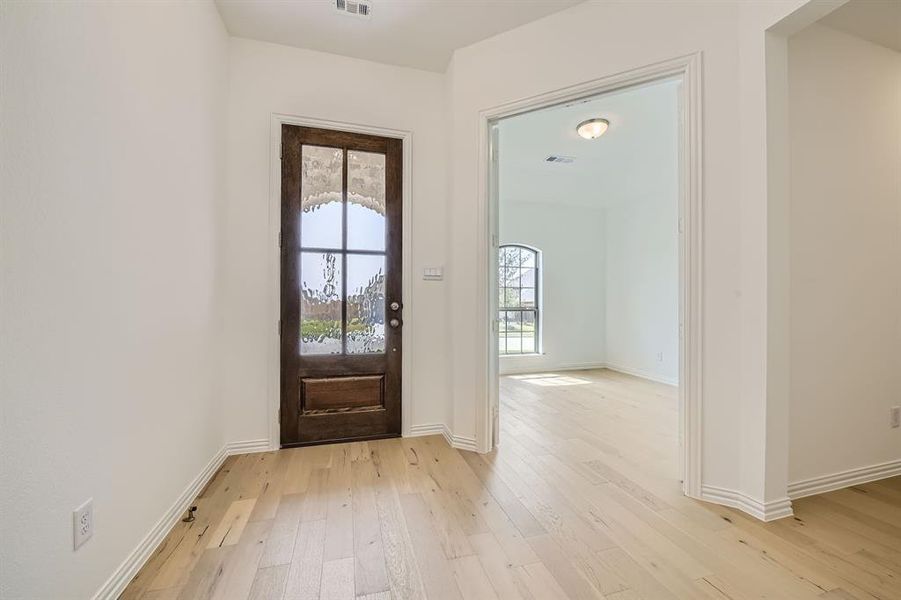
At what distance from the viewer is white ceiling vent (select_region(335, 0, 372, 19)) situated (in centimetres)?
223

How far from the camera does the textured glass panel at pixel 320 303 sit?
267cm

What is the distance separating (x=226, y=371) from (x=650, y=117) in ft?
14.6

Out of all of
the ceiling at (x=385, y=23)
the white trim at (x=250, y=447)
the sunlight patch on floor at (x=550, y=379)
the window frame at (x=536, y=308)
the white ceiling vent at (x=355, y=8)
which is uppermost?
the ceiling at (x=385, y=23)

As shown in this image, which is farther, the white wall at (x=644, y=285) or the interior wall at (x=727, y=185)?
the white wall at (x=644, y=285)

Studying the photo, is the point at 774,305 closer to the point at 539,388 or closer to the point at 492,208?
the point at 492,208

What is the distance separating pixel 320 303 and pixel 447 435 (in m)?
1.38

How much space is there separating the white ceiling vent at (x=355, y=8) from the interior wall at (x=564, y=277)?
353cm

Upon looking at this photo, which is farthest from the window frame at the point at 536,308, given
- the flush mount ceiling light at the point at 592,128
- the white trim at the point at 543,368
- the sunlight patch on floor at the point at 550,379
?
the flush mount ceiling light at the point at 592,128

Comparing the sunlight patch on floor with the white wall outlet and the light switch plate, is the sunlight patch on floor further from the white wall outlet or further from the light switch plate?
the white wall outlet

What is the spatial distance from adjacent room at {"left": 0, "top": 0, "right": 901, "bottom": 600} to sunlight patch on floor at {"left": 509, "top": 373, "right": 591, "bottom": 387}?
1.24 m

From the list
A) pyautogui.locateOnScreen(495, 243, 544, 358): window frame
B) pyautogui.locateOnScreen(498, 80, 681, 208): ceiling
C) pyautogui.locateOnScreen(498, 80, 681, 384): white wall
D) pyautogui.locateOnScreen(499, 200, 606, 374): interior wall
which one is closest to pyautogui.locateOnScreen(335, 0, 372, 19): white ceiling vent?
pyautogui.locateOnScreen(498, 80, 681, 208): ceiling

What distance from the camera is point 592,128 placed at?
3717 mm

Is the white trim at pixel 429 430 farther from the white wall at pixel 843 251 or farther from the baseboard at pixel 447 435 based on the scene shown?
the white wall at pixel 843 251

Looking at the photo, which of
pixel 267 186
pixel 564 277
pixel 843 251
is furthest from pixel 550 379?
pixel 267 186
